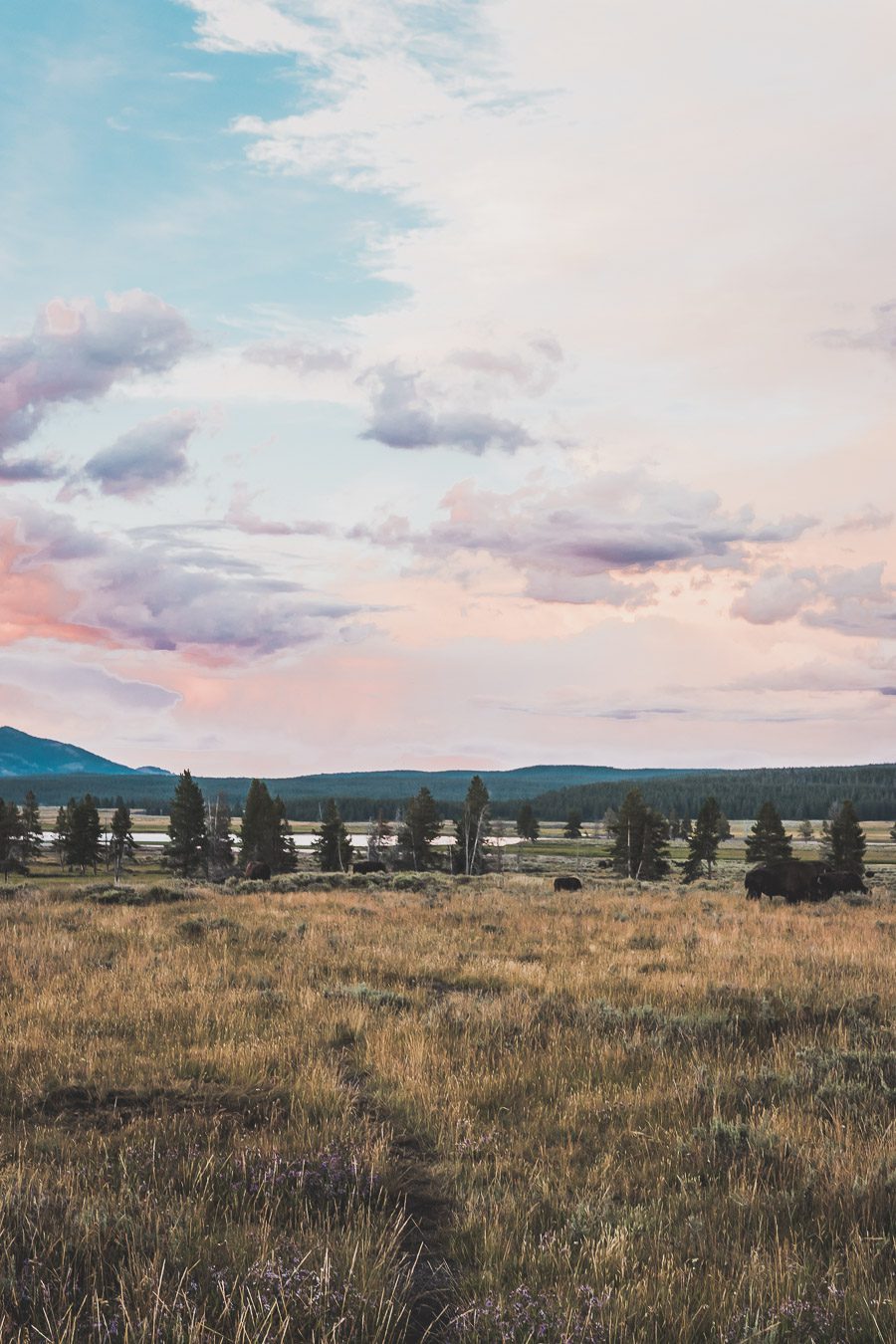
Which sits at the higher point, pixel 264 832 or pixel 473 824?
pixel 473 824

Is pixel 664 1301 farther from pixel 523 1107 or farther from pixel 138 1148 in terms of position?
pixel 138 1148

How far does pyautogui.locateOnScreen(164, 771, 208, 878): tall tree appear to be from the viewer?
77.4m

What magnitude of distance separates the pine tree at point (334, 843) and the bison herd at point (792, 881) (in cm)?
6002

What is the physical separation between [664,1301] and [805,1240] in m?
1.20

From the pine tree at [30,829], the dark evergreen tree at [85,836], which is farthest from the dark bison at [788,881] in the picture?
the pine tree at [30,829]

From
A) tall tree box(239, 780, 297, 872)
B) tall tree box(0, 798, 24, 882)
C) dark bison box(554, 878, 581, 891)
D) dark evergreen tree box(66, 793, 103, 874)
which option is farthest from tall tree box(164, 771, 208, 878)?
dark bison box(554, 878, 581, 891)

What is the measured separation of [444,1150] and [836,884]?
26355 mm

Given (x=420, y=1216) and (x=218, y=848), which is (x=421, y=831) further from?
(x=420, y=1216)

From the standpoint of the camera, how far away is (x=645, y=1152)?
561 centimetres

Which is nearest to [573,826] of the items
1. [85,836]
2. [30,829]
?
[30,829]

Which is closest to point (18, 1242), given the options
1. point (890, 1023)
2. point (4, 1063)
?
point (4, 1063)

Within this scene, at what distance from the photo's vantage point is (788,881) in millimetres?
26609

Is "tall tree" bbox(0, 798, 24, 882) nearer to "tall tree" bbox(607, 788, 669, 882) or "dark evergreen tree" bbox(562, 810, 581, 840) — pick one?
"tall tree" bbox(607, 788, 669, 882)

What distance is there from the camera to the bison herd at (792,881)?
86.9 ft
